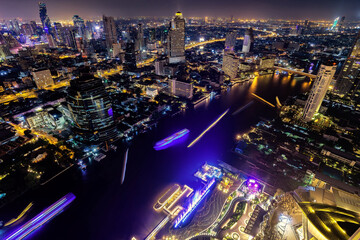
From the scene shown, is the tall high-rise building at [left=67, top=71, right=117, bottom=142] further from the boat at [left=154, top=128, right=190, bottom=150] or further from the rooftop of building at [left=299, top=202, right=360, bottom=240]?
the rooftop of building at [left=299, top=202, right=360, bottom=240]

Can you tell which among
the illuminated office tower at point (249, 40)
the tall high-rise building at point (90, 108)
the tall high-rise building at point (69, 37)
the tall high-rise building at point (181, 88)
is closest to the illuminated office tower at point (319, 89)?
the tall high-rise building at point (181, 88)

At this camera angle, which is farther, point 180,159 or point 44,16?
point 44,16

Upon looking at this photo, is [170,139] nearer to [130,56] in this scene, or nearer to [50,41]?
[130,56]

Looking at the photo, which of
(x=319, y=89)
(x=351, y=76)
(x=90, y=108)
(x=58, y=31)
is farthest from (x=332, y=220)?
(x=58, y=31)

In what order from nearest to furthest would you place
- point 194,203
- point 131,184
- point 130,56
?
point 194,203
point 131,184
point 130,56

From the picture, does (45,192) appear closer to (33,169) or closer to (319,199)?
(33,169)

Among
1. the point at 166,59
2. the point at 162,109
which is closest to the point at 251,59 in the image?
the point at 166,59

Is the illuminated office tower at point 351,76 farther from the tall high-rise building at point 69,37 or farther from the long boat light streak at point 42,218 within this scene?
the tall high-rise building at point 69,37

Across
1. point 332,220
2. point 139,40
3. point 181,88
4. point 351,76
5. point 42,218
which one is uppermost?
point 139,40
